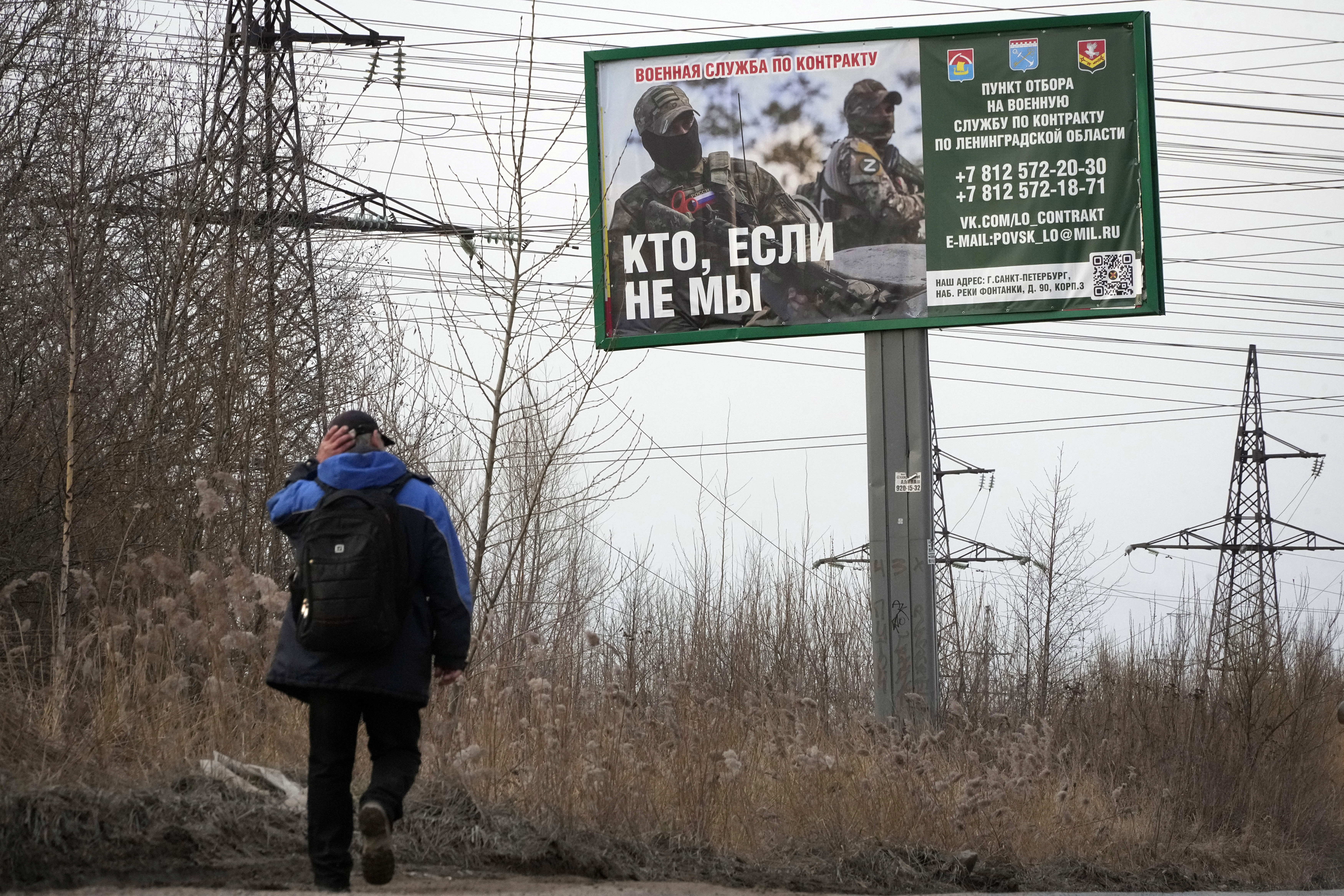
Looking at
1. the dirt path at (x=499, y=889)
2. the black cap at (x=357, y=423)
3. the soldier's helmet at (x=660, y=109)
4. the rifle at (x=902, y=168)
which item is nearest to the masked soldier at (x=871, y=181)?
the rifle at (x=902, y=168)

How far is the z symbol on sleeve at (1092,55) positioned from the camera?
37.0 ft

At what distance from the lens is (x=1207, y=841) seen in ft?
35.0

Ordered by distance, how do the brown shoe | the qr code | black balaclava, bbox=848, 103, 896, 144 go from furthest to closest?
black balaclava, bbox=848, 103, 896, 144
the qr code
the brown shoe

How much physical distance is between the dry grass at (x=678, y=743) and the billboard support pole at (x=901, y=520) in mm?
596

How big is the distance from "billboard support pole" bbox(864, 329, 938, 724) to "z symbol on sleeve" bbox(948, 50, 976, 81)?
2.24 metres

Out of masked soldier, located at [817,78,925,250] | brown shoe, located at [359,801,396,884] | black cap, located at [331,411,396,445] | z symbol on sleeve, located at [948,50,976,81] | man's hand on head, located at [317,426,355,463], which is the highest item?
z symbol on sleeve, located at [948,50,976,81]

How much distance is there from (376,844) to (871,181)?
8320 millimetres

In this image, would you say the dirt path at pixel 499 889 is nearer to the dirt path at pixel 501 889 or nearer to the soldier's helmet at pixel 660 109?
the dirt path at pixel 501 889

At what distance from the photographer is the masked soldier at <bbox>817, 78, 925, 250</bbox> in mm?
11359

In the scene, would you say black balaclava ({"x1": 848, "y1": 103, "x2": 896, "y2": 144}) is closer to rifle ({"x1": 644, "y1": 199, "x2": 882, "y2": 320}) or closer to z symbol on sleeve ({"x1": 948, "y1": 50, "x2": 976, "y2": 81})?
z symbol on sleeve ({"x1": 948, "y1": 50, "x2": 976, "y2": 81})

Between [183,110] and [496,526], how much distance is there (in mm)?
8041

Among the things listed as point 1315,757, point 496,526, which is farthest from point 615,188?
point 1315,757

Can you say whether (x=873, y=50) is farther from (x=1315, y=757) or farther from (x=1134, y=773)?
(x=1315, y=757)

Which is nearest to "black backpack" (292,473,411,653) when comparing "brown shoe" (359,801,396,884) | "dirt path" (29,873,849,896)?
"brown shoe" (359,801,396,884)
